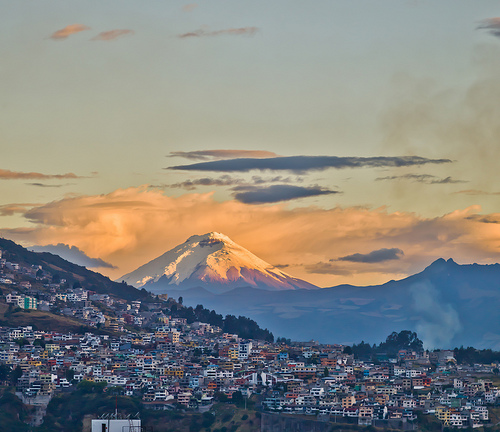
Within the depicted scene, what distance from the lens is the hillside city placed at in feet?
453

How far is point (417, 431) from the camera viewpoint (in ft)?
432

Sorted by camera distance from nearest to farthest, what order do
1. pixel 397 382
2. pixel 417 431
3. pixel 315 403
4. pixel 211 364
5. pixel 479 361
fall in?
1. pixel 417 431
2. pixel 315 403
3. pixel 397 382
4. pixel 211 364
5. pixel 479 361

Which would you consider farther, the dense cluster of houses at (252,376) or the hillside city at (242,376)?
the dense cluster of houses at (252,376)

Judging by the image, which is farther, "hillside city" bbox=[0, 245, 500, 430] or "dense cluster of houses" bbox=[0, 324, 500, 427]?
"dense cluster of houses" bbox=[0, 324, 500, 427]

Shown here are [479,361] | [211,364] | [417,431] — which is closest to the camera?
[417,431]

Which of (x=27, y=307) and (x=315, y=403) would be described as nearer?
(x=315, y=403)

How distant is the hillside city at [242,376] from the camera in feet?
453

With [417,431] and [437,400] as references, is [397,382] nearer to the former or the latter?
[437,400]

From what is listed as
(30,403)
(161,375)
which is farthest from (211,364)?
(30,403)

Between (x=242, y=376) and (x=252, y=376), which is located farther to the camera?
(x=242, y=376)

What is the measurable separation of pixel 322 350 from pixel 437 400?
5019 cm

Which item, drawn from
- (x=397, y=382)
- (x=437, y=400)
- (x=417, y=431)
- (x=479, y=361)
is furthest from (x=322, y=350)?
(x=417, y=431)

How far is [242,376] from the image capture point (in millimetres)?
157625

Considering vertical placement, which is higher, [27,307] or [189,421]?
[27,307]
